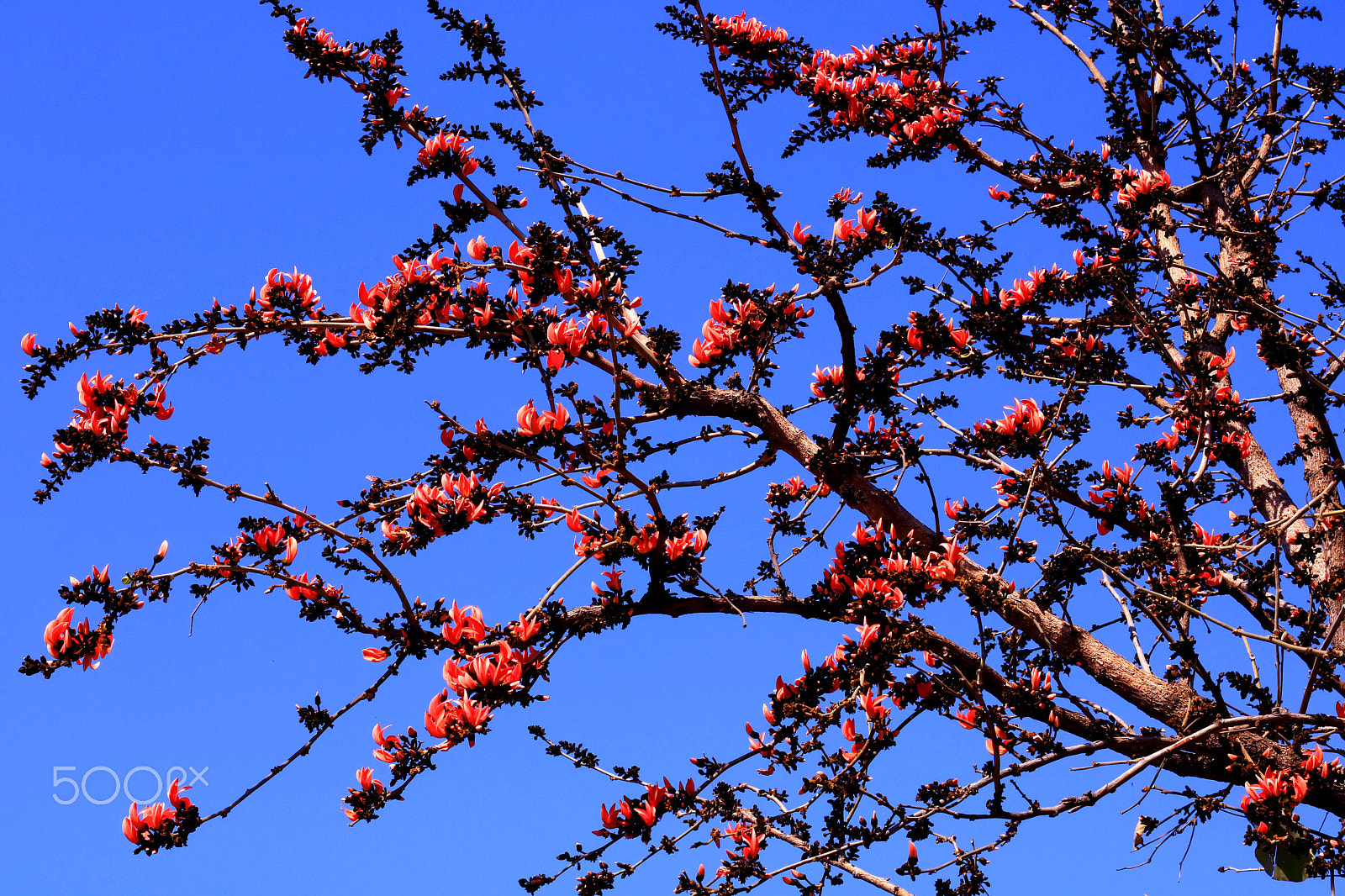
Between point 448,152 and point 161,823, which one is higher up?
point 448,152

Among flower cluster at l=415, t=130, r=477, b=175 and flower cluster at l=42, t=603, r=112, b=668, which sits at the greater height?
flower cluster at l=415, t=130, r=477, b=175

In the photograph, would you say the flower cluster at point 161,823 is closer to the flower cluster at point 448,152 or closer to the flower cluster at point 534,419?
the flower cluster at point 534,419

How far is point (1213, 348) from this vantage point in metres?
7.34

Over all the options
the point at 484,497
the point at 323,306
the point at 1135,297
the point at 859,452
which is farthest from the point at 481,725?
the point at 1135,297

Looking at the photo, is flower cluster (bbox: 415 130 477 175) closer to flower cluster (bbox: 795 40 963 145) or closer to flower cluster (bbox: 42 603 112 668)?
flower cluster (bbox: 42 603 112 668)

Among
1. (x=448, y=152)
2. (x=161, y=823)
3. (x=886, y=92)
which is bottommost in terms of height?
(x=161, y=823)

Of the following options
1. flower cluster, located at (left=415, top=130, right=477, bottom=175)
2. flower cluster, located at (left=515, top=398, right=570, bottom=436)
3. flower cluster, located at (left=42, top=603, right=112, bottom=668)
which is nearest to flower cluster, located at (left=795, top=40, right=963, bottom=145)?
flower cluster, located at (left=415, top=130, right=477, bottom=175)

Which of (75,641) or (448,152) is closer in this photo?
(75,641)

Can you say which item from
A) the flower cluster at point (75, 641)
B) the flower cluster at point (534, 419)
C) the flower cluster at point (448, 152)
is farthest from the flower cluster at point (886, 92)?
the flower cluster at point (75, 641)

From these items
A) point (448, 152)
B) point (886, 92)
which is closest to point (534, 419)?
point (448, 152)

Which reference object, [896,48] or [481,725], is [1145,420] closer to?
[896,48]

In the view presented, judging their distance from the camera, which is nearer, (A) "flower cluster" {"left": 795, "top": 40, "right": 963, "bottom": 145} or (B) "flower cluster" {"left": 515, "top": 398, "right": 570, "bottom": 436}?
(B) "flower cluster" {"left": 515, "top": 398, "right": 570, "bottom": 436}

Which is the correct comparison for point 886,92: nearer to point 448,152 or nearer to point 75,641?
point 448,152

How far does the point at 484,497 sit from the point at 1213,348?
219 inches
